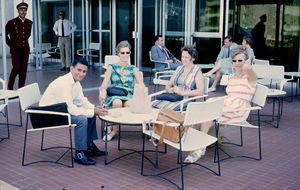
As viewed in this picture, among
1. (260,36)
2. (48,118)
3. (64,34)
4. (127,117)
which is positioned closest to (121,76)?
(127,117)

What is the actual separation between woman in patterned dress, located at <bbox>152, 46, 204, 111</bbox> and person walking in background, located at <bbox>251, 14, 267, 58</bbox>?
22.6 feet

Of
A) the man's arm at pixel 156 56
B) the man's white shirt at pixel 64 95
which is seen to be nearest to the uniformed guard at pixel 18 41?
the man's arm at pixel 156 56

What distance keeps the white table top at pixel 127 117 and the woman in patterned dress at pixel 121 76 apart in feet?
2.97

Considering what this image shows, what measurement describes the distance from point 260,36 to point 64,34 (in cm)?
622

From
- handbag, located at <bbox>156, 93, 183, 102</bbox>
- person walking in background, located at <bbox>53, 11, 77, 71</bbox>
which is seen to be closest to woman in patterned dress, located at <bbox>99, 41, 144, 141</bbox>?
handbag, located at <bbox>156, 93, 183, 102</bbox>

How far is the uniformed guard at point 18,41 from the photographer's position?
8.77 m

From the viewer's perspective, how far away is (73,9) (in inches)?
575

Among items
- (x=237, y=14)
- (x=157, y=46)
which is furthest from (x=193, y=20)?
(x=157, y=46)

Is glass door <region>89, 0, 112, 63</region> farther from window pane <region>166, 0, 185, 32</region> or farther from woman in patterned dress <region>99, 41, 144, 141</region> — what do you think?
woman in patterned dress <region>99, 41, 144, 141</region>

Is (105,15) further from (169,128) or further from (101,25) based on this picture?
(169,128)

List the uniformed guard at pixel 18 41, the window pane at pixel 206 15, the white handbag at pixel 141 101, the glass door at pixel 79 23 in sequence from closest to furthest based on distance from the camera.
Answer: the white handbag at pixel 141 101, the uniformed guard at pixel 18 41, the window pane at pixel 206 15, the glass door at pixel 79 23

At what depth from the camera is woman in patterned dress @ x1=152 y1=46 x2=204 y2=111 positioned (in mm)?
5641

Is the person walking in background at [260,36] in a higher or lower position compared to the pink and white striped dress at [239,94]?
higher

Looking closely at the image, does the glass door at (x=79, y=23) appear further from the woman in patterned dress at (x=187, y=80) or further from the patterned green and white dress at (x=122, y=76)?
the woman in patterned dress at (x=187, y=80)
